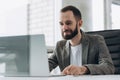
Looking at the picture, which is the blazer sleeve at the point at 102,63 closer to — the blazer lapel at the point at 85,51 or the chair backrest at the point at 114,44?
the blazer lapel at the point at 85,51

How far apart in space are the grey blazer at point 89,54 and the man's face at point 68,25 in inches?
3.4

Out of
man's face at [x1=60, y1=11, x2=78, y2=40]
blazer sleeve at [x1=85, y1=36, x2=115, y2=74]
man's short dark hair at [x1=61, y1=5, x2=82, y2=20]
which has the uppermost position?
man's short dark hair at [x1=61, y1=5, x2=82, y2=20]

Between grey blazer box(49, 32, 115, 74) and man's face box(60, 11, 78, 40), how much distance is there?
86 mm

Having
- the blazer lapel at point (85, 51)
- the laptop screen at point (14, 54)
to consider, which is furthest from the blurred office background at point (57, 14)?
the laptop screen at point (14, 54)

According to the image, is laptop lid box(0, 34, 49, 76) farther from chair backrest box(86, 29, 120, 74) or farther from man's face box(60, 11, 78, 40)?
chair backrest box(86, 29, 120, 74)

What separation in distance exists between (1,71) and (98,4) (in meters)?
2.45

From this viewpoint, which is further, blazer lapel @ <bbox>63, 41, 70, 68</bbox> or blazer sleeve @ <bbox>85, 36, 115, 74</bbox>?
blazer lapel @ <bbox>63, 41, 70, 68</bbox>

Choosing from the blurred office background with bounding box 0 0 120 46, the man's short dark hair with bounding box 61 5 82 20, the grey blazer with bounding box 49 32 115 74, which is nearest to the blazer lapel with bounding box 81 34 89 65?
the grey blazer with bounding box 49 32 115 74

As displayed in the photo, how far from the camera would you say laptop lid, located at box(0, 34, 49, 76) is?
88 centimetres

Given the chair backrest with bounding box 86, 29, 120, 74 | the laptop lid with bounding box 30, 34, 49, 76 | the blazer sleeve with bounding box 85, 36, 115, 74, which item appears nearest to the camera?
the laptop lid with bounding box 30, 34, 49, 76

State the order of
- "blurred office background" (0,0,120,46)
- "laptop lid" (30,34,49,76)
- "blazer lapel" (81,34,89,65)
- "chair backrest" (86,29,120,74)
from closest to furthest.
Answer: "laptop lid" (30,34,49,76) → "blazer lapel" (81,34,89,65) → "chair backrest" (86,29,120,74) → "blurred office background" (0,0,120,46)

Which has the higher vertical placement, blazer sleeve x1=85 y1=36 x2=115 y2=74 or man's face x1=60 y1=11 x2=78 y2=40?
man's face x1=60 y1=11 x2=78 y2=40

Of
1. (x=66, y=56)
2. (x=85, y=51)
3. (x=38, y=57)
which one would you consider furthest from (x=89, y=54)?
(x=38, y=57)

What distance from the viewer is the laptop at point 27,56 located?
880 mm
